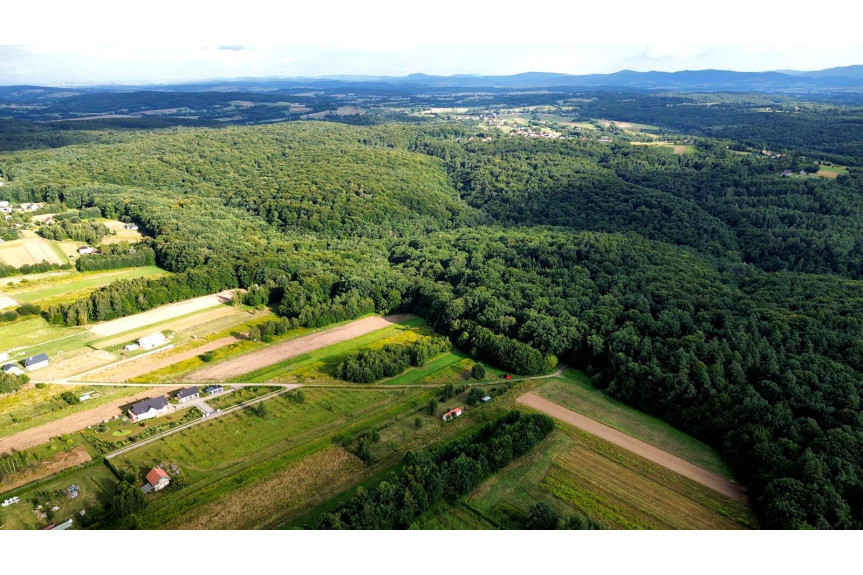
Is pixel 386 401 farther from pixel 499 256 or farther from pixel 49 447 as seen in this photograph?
pixel 499 256

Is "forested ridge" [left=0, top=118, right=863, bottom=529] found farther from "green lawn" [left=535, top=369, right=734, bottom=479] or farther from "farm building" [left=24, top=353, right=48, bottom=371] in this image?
"farm building" [left=24, top=353, right=48, bottom=371]

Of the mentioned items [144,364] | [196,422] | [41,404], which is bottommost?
[144,364]

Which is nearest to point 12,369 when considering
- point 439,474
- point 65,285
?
point 65,285

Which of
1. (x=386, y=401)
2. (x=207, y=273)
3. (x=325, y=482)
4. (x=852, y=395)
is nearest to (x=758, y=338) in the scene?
(x=852, y=395)

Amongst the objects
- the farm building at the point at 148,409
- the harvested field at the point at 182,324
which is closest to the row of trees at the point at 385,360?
the farm building at the point at 148,409

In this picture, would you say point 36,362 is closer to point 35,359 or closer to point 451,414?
point 35,359
